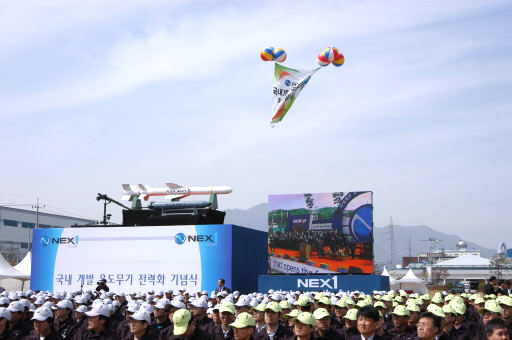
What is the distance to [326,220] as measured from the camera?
83.9ft

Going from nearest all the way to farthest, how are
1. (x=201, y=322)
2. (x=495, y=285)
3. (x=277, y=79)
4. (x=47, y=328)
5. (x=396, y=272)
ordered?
(x=47, y=328), (x=201, y=322), (x=495, y=285), (x=277, y=79), (x=396, y=272)

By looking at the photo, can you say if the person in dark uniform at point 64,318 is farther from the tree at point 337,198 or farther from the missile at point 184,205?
the missile at point 184,205

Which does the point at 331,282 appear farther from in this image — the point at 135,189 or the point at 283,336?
the point at 283,336

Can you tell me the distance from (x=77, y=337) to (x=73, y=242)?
1980cm

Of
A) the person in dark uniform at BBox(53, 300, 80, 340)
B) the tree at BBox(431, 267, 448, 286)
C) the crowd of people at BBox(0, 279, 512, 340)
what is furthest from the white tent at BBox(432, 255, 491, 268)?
the person in dark uniform at BBox(53, 300, 80, 340)

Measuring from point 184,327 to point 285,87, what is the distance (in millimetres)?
18129

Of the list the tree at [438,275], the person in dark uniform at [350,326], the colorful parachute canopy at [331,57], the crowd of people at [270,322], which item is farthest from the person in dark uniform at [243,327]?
the tree at [438,275]

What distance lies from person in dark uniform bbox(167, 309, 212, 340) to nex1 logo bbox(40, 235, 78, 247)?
73.7ft

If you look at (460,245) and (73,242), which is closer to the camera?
(73,242)

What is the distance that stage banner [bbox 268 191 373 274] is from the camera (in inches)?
992

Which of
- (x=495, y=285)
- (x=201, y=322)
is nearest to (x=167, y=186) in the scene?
(x=495, y=285)

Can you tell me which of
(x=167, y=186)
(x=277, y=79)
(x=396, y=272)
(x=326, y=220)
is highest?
(x=277, y=79)

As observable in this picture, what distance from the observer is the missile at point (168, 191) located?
1215 inches

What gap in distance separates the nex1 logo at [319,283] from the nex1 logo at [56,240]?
36.2ft
